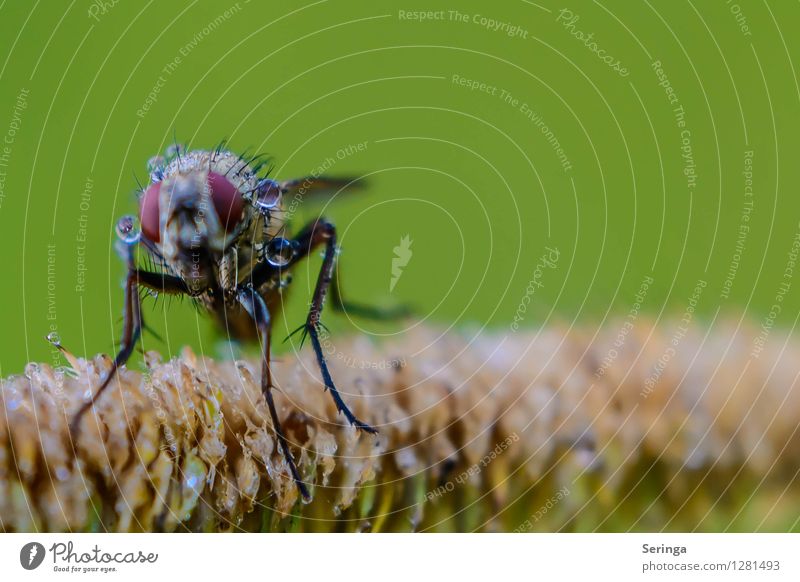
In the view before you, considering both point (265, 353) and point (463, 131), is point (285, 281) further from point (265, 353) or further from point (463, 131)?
point (463, 131)

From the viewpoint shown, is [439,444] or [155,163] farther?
[155,163]

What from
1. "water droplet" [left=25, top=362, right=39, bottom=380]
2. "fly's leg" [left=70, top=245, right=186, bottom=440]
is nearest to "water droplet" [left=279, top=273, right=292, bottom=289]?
"fly's leg" [left=70, top=245, right=186, bottom=440]

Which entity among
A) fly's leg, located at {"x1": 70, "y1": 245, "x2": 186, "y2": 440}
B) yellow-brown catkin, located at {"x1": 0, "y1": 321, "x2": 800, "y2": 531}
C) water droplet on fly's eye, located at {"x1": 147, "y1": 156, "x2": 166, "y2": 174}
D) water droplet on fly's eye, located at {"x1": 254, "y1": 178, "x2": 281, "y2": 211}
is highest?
water droplet on fly's eye, located at {"x1": 147, "y1": 156, "x2": 166, "y2": 174}

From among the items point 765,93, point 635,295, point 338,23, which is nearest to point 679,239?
point 635,295

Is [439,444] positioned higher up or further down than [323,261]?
further down

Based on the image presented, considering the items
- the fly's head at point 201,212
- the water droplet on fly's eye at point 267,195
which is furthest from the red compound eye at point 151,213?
the water droplet on fly's eye at point 267,195

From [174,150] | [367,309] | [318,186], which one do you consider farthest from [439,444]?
[174,150]

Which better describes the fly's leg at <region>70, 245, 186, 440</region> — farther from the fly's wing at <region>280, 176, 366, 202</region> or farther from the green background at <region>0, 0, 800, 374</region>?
the fly's wing at <region>280, 176, 366, 202</region>
